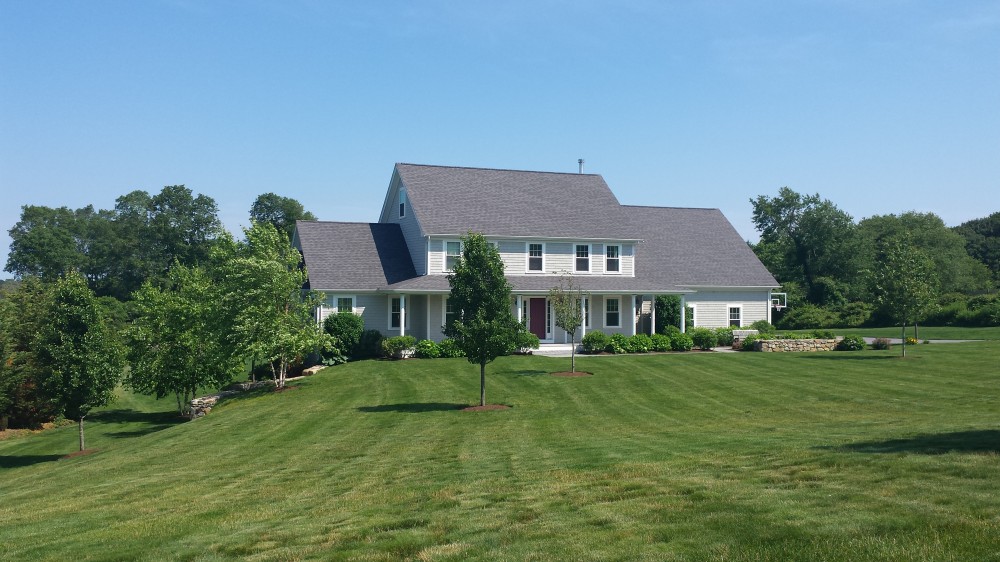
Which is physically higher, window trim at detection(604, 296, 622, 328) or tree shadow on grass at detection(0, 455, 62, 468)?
window trim at detection(604, 296, 622, 328)

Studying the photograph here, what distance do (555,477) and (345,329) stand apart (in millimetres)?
26273

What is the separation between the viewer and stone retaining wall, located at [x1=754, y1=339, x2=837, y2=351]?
38.2m

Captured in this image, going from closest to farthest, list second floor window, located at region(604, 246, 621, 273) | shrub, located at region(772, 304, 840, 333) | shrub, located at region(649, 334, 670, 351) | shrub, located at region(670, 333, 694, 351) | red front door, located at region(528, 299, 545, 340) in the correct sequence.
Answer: shrub, located at region(649, 334, 670, 351), shrub, located at region(670, 333, 694, 351), red front door, located at region(528, 299, 545, 340), second floor window, located at region(604, 246, 621, 273), shrub, located at region(772, 304, 840, 333)

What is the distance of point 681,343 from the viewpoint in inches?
1527

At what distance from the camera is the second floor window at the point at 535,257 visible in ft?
135

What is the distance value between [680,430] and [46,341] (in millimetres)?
21133

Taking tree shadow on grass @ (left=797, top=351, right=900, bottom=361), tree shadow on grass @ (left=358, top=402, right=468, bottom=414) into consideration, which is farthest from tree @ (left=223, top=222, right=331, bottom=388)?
tree shadow on grass @ (left=797, top=351, right=900, bottom=361)

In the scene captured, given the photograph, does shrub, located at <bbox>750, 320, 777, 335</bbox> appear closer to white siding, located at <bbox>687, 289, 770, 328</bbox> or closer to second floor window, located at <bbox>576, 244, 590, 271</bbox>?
white siding, located at <bbox>687, 289, 770, 328</bbox>

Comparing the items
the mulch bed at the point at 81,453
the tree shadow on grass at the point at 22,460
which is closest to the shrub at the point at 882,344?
the mulch bed at the point at 81,453

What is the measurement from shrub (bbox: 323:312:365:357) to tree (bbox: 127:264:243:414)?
16.5 feet

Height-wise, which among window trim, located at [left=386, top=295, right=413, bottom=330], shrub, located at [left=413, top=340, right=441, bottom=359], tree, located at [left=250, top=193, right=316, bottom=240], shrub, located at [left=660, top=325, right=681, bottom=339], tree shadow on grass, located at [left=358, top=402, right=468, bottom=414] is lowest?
tree shadow on grass, located at [left=358, top=402, right=468, bottom=414]

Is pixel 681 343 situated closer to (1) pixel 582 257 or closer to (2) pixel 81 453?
(1) pixel 582 257

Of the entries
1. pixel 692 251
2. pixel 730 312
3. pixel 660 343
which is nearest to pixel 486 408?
pixel 660 343

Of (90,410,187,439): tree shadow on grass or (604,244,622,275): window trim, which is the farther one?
(604,244,622,275): window trim
